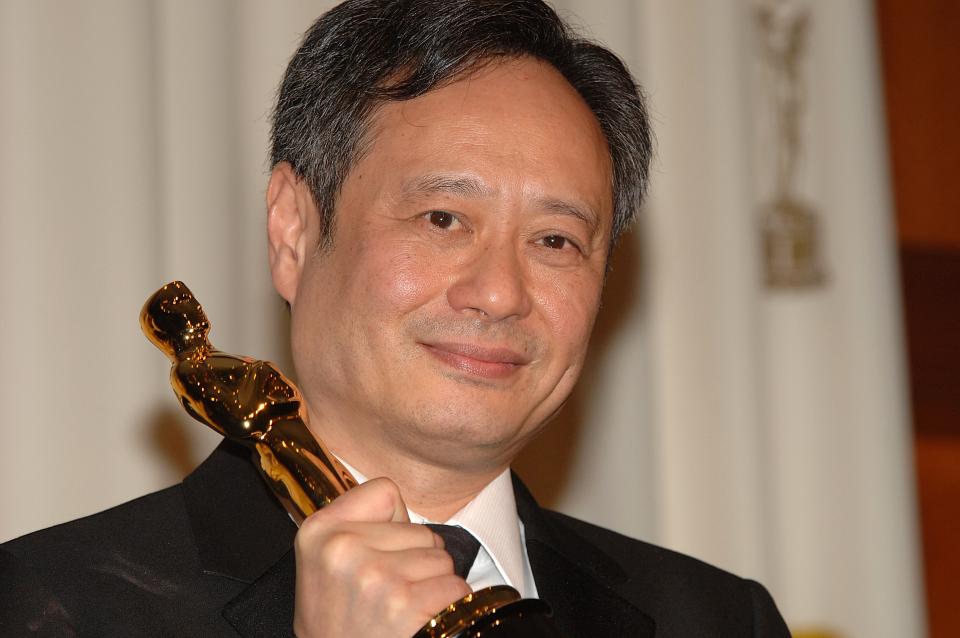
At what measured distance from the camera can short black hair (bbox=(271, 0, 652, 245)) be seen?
5.31 feet

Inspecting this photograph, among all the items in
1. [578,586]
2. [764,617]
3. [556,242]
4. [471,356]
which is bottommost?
[764,617]

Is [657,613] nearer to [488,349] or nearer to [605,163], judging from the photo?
[488,349]

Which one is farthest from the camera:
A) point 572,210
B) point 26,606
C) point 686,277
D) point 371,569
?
point 686,277

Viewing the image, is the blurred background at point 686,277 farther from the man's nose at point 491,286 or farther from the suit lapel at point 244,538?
the man's nose at point 491,286

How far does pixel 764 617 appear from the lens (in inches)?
70.4

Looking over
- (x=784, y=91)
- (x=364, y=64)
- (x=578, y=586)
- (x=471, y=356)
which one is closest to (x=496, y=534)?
(x=578, y=586)

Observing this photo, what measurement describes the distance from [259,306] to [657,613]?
0.96 m

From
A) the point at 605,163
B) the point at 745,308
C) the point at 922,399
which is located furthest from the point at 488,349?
the point at 922,399

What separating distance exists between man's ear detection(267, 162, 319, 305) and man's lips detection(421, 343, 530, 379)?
26 centimetres

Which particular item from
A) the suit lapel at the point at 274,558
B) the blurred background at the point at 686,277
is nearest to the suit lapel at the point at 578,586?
the suit lapel at the point at 274,558

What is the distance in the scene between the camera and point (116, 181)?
2148 mm

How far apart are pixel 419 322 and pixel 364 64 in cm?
35

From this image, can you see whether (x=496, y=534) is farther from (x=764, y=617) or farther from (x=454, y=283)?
(x=764, y=617)

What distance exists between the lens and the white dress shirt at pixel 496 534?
1.57 metres
